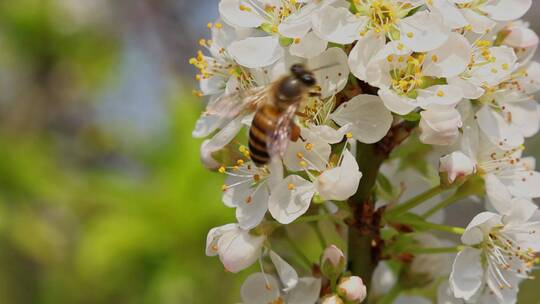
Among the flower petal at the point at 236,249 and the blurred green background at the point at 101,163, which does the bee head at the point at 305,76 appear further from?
the blurred green background at the point at 101,163

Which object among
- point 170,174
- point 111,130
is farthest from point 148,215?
point 111,130

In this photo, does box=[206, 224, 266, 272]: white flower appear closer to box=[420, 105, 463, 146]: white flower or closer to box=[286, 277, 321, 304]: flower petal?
box=[286, 277, 321, 304]: flower petal

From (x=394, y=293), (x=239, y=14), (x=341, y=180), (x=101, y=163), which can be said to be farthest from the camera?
(x=101, y=163)

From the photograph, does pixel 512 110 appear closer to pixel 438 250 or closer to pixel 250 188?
pixel 438 250

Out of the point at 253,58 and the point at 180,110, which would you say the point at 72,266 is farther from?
the point at 253,58

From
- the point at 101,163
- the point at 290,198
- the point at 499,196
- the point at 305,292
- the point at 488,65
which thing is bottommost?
the point at 101,163

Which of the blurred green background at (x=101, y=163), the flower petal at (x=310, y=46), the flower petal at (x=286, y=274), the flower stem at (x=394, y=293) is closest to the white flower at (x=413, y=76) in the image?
the flower petal at (x=310, y=46)

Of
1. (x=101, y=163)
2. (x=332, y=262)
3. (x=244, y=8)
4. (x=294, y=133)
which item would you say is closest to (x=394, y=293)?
(x=332, y=262)
